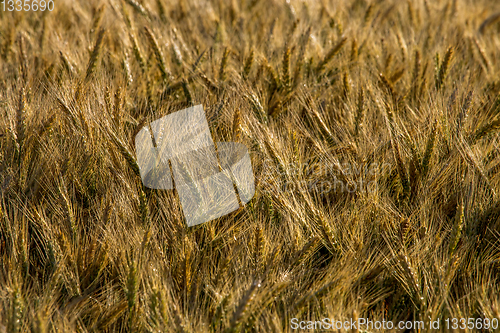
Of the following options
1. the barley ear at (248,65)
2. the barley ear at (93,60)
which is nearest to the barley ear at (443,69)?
the barley ear at (248,65)

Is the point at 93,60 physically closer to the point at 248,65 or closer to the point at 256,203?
the point at 248,65

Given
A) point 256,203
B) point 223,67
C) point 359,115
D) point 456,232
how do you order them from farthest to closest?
point 223,67, point 359,115, point 256,203, point 456,232

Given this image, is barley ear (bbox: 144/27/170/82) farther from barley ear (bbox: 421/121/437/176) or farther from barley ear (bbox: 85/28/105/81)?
barley ear (bbox: 421/121/437/176)

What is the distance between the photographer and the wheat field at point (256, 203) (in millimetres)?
1075

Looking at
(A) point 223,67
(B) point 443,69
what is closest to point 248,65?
(A) point 223,67

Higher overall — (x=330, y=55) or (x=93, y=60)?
(x=93, y=60)

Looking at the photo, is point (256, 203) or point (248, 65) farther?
point (248, 65)

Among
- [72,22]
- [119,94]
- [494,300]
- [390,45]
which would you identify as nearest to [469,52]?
[390,45]

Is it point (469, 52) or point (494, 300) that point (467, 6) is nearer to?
point (469, 52)

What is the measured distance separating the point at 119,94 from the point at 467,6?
334 centimetres

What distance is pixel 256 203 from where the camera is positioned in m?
1.32

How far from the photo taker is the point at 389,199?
136cm

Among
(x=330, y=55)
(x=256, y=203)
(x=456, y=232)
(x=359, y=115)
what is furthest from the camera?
(x=330, y=55)

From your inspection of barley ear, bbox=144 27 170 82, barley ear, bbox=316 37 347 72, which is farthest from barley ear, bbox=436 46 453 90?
barley ear, bbox=144 27 170 82
